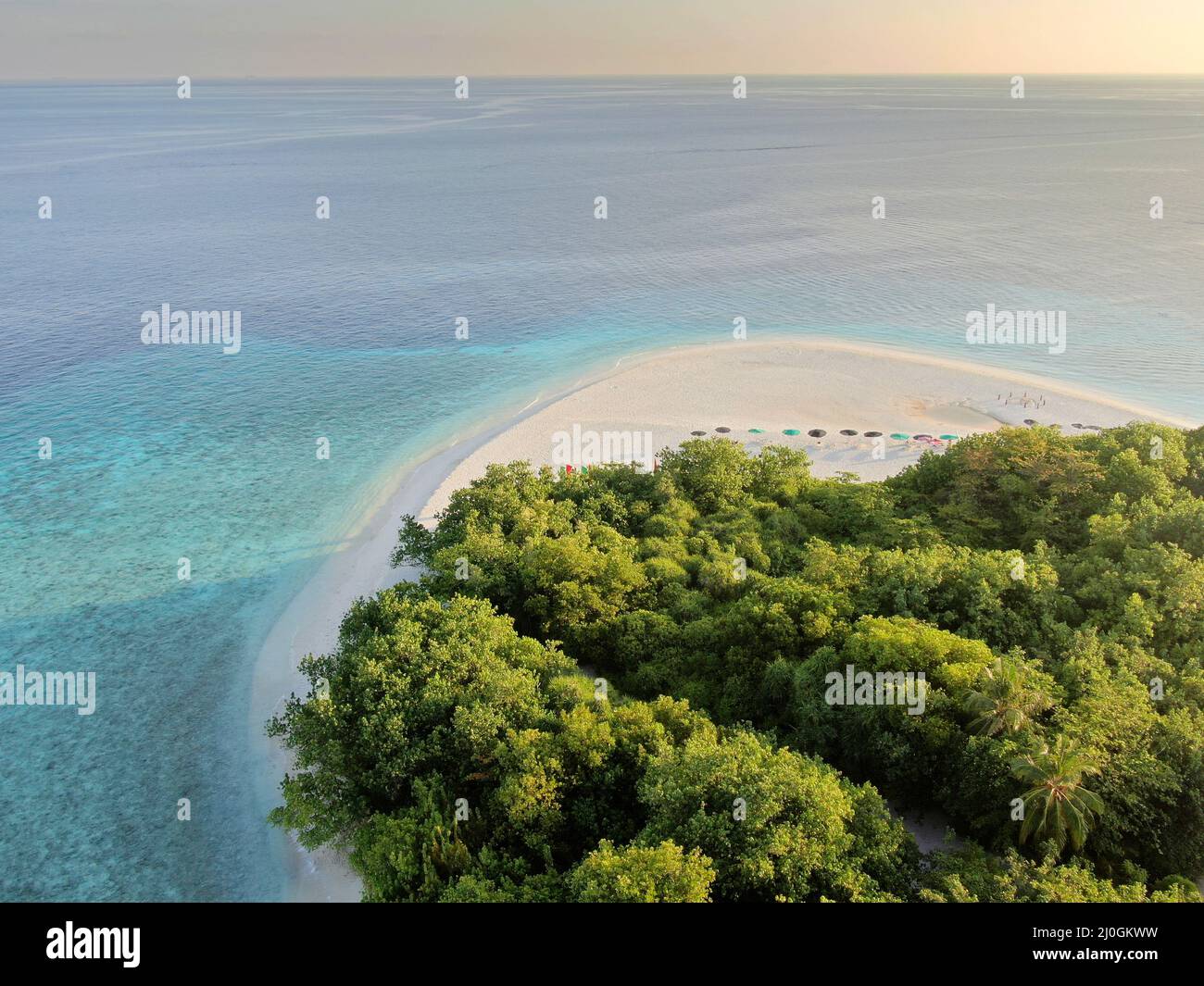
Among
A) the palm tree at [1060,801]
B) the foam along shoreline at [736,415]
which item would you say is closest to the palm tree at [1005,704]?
the palm tree at [1060,801]

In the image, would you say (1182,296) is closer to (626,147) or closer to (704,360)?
(704,360)

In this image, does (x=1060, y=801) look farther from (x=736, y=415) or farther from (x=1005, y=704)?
(x=736, y=415)

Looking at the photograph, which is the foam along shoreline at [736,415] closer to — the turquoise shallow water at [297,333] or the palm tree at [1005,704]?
A: the turquoise shallow water at [297,333]

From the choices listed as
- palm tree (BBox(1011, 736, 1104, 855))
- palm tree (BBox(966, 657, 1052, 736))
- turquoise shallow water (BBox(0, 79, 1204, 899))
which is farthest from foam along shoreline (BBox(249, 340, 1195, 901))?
palm tree (BBox(1011, 736, 1104, 855))

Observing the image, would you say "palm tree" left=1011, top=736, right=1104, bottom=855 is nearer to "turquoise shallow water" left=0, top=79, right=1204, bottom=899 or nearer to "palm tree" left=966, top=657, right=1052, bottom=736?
"palm tree" left=966, top=657, right=1052, bottom=736

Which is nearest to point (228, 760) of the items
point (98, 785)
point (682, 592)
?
Answer: point (98, 785)
